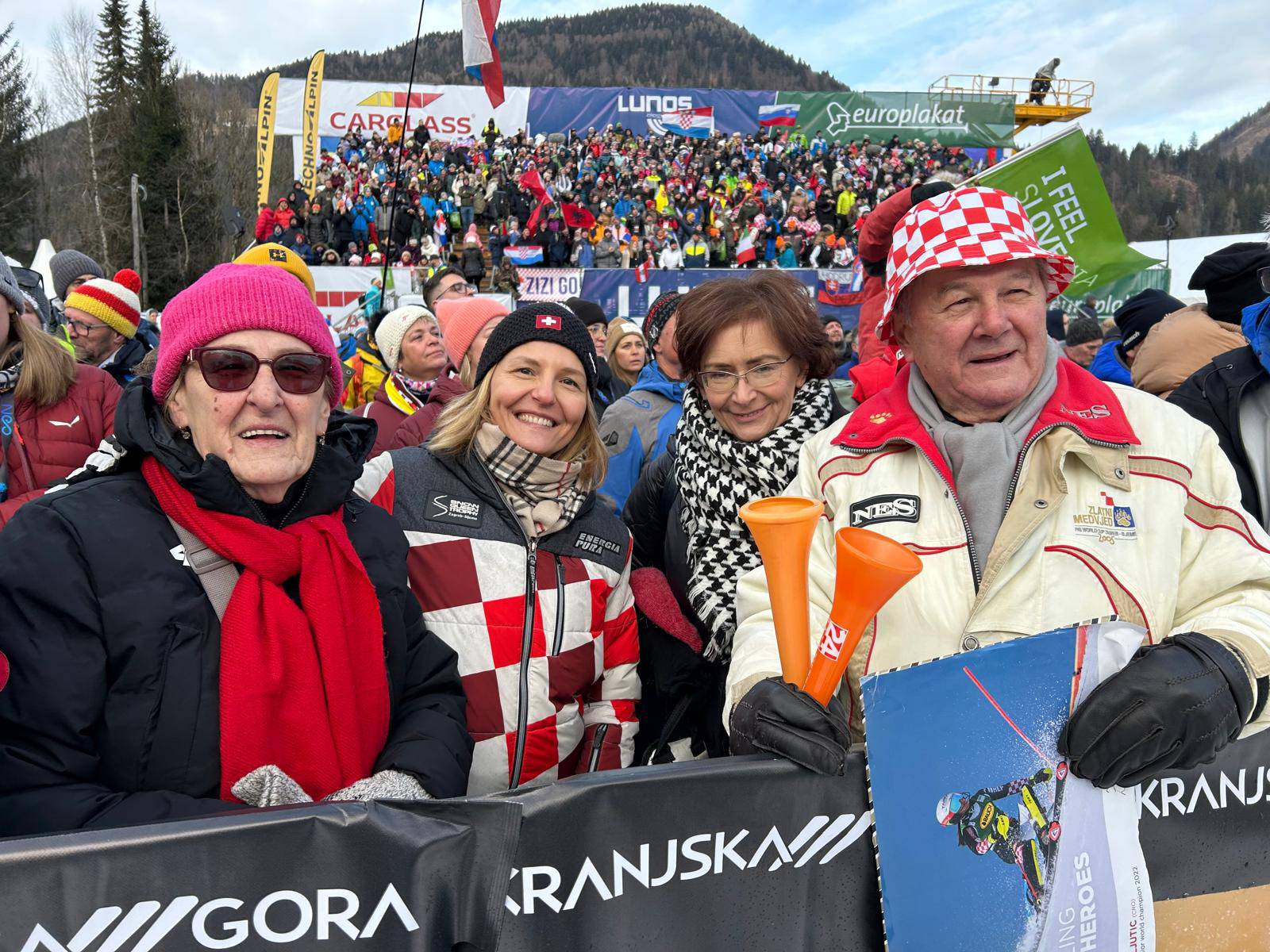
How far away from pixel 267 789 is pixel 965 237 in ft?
5.58

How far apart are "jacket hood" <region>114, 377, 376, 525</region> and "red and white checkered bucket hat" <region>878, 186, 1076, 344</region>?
127 centimetres

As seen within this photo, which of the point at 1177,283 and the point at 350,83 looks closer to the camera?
the point at 1177,283

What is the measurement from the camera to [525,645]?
2.18m

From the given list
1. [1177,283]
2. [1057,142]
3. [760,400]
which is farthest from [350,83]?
[760,400]

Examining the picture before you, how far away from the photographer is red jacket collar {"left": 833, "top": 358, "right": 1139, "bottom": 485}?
5.68 ft

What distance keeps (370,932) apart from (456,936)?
13 cm

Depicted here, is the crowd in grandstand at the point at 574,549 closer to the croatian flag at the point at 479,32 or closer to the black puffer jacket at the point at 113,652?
the black puffer jacket at the point at 113,652

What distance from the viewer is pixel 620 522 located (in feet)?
8.16

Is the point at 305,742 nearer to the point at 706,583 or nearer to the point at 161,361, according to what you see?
the point at 161,361

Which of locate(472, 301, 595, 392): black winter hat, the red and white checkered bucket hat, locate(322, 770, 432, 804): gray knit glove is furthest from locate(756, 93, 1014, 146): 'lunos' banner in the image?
locate(322, 770, 432, 804): gray knit glove

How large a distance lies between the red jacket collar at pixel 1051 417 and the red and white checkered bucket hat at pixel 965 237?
0.22 metres

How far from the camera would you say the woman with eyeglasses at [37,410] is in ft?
10.7

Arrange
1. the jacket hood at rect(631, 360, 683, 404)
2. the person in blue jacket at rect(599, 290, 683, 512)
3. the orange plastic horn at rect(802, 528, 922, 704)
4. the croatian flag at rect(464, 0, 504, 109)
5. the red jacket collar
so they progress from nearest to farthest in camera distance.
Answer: the orange plastic horn at rect(802, 528, 922, 704)
the red jacket collar
the person in blue jacket at rect(599, 290, 683, 512)
the jacket hood at rect(631, 360, 683, 404)
the croatian flag at rect(464, 0, 504, 109)

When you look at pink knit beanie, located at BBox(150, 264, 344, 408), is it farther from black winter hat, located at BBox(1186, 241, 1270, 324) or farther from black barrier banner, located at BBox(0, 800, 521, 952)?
black winter hat, located at BBox(1186, 241, 1270, 324)
